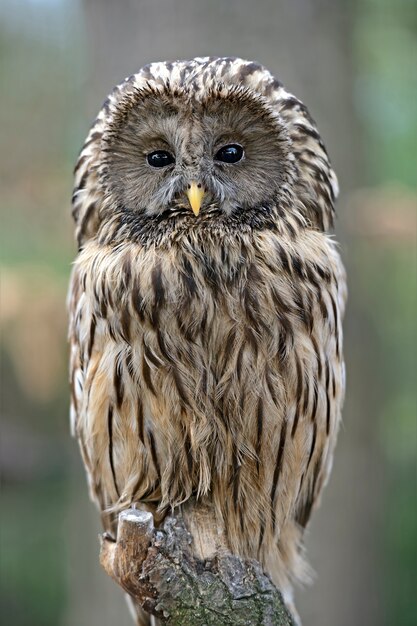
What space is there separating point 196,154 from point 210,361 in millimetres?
Result: 507

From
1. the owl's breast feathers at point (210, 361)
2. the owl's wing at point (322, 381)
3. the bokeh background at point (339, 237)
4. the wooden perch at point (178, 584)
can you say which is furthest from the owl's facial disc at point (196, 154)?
the bokeh background at point (339, 237)

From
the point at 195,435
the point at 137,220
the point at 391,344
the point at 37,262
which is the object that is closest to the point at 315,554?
the point at 391,344

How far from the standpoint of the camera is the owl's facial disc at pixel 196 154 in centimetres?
213

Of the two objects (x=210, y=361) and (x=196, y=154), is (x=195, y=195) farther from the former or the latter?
(x=210, y=361)

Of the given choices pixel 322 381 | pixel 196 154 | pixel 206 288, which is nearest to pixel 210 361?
pixel 206 288

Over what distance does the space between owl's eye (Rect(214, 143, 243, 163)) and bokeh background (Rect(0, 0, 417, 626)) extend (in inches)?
57.9

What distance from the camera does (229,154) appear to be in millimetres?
2201

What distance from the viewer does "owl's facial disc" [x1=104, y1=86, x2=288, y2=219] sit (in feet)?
7.00

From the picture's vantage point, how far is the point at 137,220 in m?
2.25

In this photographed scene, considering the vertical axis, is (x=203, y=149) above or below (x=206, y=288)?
above

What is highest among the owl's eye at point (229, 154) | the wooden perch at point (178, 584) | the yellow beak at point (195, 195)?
the owl's eye at point (229, 154)

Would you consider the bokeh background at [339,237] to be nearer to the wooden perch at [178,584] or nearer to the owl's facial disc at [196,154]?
the owl's facial disc at [196,154]

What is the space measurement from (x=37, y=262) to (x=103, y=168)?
1634 millimetres

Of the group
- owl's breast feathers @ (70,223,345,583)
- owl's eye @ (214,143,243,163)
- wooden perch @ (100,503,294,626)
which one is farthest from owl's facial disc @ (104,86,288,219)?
wooden perch @ (100,503,294,626)
